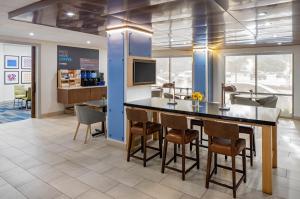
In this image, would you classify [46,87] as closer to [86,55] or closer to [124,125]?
[86,55]

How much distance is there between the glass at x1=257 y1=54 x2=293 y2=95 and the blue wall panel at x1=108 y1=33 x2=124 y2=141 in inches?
239

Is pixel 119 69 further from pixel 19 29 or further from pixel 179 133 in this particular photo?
pixel 19 29

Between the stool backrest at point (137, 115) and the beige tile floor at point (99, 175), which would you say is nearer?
the beige tile floor at point (99, 175)

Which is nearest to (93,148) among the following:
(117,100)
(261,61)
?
(117,100)

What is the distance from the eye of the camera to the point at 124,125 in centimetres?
449

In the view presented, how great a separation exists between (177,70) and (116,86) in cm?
640

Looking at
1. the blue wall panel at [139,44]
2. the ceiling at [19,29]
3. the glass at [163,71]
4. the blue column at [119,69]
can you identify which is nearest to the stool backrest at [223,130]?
the blue column at [119,69]

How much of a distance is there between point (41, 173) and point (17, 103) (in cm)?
814

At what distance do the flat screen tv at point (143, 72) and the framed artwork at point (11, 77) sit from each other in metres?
8.41

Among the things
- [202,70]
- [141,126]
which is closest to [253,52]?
[202,70]

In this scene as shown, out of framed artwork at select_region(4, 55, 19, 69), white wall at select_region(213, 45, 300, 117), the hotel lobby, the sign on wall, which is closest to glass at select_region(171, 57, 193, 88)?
white wall at select_region(213, 45, 300, 117)

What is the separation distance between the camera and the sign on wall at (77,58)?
8.04 meters

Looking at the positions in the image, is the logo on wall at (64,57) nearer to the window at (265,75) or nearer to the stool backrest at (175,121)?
the stool backrest at (175,121)

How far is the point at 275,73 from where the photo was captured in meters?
8.12
